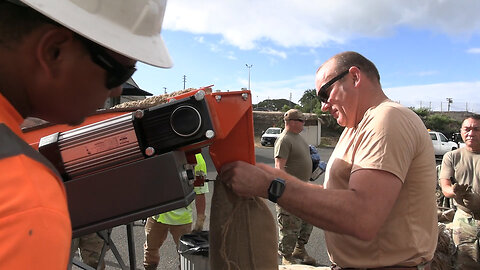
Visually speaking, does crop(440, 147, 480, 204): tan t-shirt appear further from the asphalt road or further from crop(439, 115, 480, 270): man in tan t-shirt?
the asphalt road

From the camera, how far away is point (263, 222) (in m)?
1.44

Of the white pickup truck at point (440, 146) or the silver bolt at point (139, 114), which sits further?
the white pickup truck at point (440, 146)

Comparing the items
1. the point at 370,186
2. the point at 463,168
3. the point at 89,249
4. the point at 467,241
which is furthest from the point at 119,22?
the point at 463,168

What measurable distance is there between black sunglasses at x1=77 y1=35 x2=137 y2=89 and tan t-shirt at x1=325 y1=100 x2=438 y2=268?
1169 mm

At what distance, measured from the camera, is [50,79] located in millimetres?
691

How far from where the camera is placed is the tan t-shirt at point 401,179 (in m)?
1.58

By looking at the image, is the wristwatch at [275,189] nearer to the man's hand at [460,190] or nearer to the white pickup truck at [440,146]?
the man's hand at [460,190]

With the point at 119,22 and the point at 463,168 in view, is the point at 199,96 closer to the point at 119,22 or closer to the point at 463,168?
the point at 119,22

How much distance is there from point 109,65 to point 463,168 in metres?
4.36

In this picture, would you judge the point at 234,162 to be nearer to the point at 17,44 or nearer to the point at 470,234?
the point at 17,44

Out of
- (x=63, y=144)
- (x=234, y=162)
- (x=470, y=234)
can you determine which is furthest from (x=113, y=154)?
(x=470, y=234)

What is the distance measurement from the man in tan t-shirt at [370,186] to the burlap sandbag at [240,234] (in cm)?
7

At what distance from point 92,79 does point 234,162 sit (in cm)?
78

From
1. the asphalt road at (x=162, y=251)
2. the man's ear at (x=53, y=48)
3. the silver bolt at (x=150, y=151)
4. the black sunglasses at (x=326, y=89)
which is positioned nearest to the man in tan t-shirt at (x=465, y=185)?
the asphalt road at (x=162, y=251)
